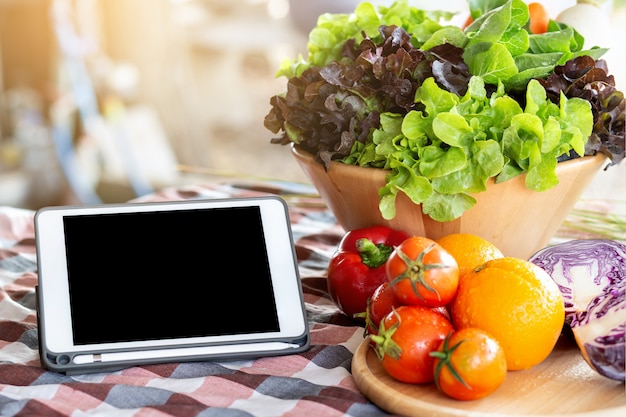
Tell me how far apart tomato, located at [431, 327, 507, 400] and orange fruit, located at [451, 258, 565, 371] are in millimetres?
41

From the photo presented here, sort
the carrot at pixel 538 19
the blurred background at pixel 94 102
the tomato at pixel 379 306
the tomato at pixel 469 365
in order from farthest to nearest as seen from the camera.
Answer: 1. the blurred background at pixel 94 102
2. the carrot at pixel 538 19
3. the tomato at pixel 379 306
4. the tomato at pixel 469 365

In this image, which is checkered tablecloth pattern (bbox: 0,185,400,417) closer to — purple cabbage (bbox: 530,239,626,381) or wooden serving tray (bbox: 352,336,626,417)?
wooden serving tray (bbox: 352,336,626,417)

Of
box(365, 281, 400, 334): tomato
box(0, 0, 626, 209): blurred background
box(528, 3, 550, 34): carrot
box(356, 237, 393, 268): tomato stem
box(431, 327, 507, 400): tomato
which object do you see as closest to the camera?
box(431, 327, 507, 400): tomato

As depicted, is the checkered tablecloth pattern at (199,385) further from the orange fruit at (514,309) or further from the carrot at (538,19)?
the carrot at (538,19)

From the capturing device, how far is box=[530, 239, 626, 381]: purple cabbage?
0.86 meters


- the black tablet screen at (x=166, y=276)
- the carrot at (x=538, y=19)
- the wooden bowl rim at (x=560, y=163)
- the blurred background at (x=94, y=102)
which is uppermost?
the carrot at (x=538, y=19)

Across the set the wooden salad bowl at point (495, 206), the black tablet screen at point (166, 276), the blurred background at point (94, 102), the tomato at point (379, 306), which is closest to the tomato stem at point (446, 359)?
the tomato at point (379, 306)

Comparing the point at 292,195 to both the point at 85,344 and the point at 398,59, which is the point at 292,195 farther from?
the point at 85,344

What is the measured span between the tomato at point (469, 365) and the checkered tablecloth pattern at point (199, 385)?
0.08 meters

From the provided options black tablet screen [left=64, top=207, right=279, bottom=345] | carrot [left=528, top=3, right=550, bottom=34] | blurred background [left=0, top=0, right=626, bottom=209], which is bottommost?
blurred background [left=0, top=0, right=626, bottom=209]

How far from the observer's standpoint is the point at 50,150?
13.2 feet

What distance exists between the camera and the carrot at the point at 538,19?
1342mm

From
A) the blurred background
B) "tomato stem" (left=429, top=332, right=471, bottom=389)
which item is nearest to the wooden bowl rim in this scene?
"tomato stem" (left=429, top=332, right=471, bottom=389)

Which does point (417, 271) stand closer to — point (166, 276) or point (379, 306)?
point (379, 306)
